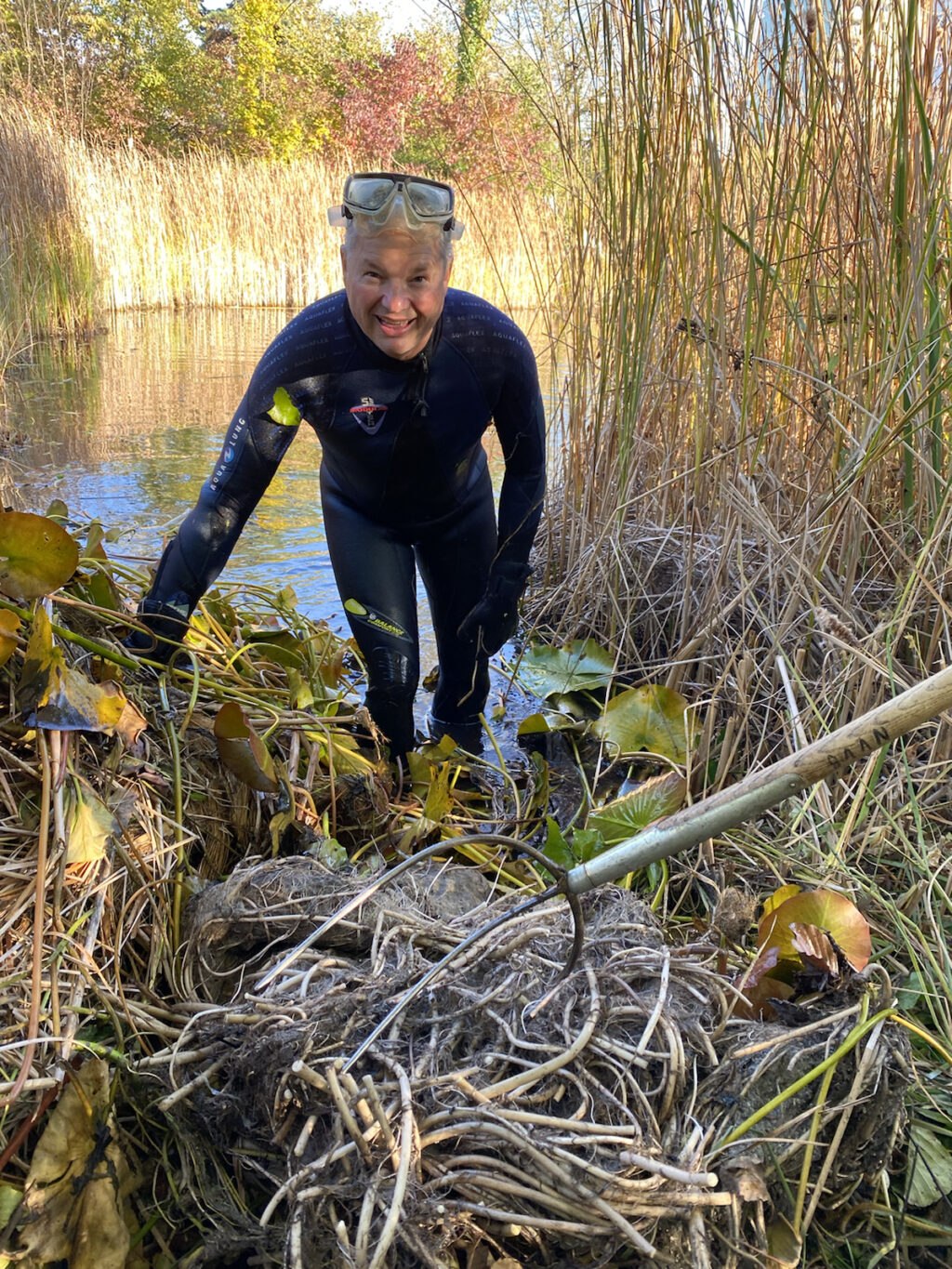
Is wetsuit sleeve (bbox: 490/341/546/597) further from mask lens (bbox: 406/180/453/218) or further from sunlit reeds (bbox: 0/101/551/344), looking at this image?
sunlit reeds (bbox: 0/101/551/344)

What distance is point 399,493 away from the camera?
294cm

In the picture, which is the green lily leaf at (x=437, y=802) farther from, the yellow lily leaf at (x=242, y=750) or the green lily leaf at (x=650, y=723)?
the green lily leaf at (x=650, y=723)

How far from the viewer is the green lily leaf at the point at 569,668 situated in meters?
3.12

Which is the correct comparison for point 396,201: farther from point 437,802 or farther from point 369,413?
point 437,802

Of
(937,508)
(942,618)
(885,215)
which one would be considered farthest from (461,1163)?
(885,215)

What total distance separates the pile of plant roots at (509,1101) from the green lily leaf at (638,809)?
0.57 m

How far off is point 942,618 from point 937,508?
0.85 feet

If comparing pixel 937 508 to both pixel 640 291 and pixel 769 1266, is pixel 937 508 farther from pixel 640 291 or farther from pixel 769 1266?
pixel 769 1266

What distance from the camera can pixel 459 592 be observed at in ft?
10.6

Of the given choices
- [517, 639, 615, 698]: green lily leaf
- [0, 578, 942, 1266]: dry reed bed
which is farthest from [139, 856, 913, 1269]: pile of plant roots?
[517, 639, 615, 698]: green lily leaf

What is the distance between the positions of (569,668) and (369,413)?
39.8 inches

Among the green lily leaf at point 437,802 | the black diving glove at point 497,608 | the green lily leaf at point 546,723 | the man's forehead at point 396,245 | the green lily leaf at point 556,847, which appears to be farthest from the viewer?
the black diving glove at point 497,608

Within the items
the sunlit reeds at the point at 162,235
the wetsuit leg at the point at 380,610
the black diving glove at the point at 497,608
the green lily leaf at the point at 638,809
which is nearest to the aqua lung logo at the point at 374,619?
the wetsuit leg at the point at 380,610

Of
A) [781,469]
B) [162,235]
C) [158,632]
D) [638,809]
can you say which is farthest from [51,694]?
[162,235]
